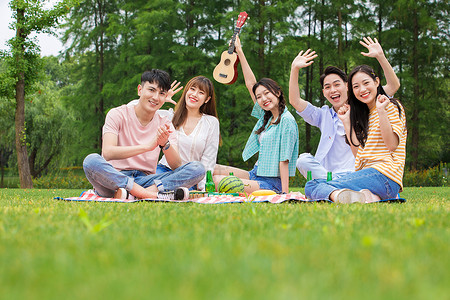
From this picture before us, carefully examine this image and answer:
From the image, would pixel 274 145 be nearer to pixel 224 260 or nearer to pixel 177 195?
pixel 177 195

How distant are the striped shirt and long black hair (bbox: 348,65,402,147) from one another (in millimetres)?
75

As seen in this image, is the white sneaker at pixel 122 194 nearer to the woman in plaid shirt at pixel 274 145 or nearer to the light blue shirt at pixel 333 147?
the woman in plaid shirt at pixel 274 145

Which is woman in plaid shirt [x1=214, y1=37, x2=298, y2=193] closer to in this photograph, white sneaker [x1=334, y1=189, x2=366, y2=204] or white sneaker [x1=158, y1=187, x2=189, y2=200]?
white sneaker [x1=158, y1=187, x2=189, y2=200]

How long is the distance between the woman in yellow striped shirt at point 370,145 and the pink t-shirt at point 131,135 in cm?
214

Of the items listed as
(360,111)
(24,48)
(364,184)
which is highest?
(24,48)

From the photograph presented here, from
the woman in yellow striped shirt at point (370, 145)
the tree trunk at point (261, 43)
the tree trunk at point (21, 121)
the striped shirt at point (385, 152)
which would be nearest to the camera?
the woman in yellow striped shirt at point (370, 145)

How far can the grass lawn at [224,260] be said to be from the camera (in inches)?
43.6

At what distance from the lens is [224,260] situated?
4.70ft

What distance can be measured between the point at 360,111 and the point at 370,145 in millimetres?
469

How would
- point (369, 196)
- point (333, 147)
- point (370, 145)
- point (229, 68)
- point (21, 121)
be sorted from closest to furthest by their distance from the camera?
1. point (369, 196)
2. point (370, 145)
3. point (333, 147)
4. point (229, 68)
5. point (21, 121)

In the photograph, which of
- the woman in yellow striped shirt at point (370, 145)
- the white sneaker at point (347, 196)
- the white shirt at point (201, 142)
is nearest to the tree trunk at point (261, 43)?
the white shirt at point (201, 142)

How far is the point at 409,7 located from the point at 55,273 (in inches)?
743

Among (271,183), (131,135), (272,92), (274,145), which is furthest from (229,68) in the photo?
(131,135)

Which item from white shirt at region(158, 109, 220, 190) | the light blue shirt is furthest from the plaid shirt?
white shirt at region(158, 109, 220, 190)
